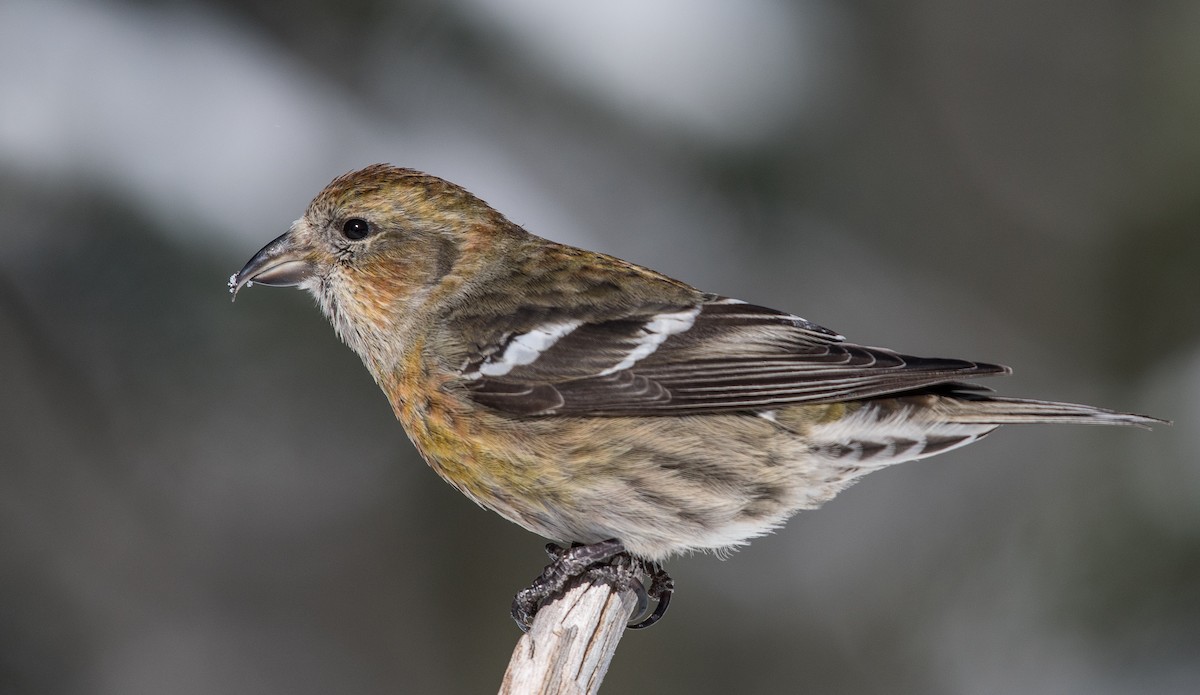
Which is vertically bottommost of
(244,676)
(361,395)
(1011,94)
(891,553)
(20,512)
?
(244,676)

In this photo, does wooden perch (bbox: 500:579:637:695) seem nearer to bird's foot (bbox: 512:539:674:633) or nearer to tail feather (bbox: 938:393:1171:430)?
bird's foot (bbox: 512:539:674:633)

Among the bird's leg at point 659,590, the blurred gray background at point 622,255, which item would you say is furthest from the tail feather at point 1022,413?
the blurred gray background at point 622,255

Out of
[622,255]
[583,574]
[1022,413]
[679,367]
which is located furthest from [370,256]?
[622,255]

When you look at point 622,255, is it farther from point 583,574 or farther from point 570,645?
point 570,645

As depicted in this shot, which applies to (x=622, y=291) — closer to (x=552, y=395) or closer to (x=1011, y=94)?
(x=552, y=395)

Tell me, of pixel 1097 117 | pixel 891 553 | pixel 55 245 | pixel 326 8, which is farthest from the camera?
pixel 1097 117

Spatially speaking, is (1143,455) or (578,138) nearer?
(1143,455)

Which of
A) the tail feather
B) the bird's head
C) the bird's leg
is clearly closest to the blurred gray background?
the bird's head

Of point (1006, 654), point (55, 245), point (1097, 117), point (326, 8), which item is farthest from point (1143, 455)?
point (55, 245)
